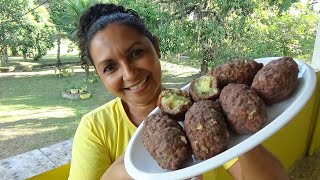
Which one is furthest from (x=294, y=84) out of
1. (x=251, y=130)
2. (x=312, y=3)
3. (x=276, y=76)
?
(x=312, y=3)

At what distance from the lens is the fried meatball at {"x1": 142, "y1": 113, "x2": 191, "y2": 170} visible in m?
0.58

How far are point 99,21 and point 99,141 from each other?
1.16ft

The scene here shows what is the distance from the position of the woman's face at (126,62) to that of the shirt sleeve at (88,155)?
0.14 meters

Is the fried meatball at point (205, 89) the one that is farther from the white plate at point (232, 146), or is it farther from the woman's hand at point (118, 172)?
the woman's hand at point (118, 172)

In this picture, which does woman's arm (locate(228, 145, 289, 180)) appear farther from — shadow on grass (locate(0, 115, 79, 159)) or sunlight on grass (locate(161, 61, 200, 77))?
sunlight on grass (locate(161, 61, 200, 77))

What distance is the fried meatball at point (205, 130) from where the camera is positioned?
570mm

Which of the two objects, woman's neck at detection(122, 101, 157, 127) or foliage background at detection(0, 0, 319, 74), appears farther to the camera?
foliage background at detection(0, 0, 319, 74)

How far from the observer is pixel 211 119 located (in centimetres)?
60

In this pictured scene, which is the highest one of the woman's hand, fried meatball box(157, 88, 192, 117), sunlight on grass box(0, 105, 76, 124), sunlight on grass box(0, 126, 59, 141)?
fried meatball box(157, 88, 192, 117)

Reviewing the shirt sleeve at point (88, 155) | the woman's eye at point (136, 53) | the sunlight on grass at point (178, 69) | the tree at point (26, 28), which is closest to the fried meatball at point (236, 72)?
the woman's eye at point (136, 53)

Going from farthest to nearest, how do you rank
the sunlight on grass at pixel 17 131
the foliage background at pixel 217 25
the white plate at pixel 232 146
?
the foliage background at pixel 217 25 < the sunlight on grass at pixel 17 131 < the white plate at pixel 232 146

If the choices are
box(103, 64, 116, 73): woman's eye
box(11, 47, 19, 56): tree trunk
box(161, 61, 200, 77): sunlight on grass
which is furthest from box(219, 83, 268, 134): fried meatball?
box(11, 47, 19, 56): tree trunk

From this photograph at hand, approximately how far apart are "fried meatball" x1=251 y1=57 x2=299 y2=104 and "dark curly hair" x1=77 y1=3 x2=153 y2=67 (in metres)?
0.42

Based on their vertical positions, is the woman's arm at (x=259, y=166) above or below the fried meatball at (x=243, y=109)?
below
